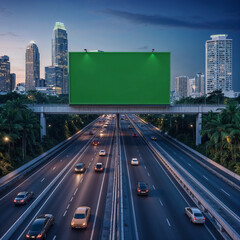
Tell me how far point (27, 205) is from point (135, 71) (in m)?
42.0

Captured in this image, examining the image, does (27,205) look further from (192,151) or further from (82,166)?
(192,151)

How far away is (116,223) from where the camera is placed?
21469mm

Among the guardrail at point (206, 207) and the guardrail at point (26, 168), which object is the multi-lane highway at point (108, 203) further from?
the guardrail at point (26, 168)

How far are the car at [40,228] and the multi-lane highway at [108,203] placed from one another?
0.74 metres

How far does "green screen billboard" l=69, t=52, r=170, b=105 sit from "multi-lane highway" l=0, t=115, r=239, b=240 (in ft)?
64.6

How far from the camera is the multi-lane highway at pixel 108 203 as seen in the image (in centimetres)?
2075

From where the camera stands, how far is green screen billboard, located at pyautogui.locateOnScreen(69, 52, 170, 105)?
60.6 meters

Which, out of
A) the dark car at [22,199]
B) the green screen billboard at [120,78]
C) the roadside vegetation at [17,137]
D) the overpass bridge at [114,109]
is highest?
the green screen billboard at [120,78]

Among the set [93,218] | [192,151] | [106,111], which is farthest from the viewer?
[106,111]

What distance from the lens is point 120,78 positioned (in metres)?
61.2

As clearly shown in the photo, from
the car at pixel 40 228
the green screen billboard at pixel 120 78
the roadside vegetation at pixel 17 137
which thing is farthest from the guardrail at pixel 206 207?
the green screen billboard at pixel 120 78

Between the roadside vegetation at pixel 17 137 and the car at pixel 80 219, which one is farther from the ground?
the roadside vegetation at pixel 17 137

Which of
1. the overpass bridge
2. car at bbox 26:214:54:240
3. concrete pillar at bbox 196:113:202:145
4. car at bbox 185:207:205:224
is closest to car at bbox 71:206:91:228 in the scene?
car at bbox 26:214:54:240

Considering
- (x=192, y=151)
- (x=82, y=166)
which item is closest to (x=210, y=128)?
(x=192, y=151)
